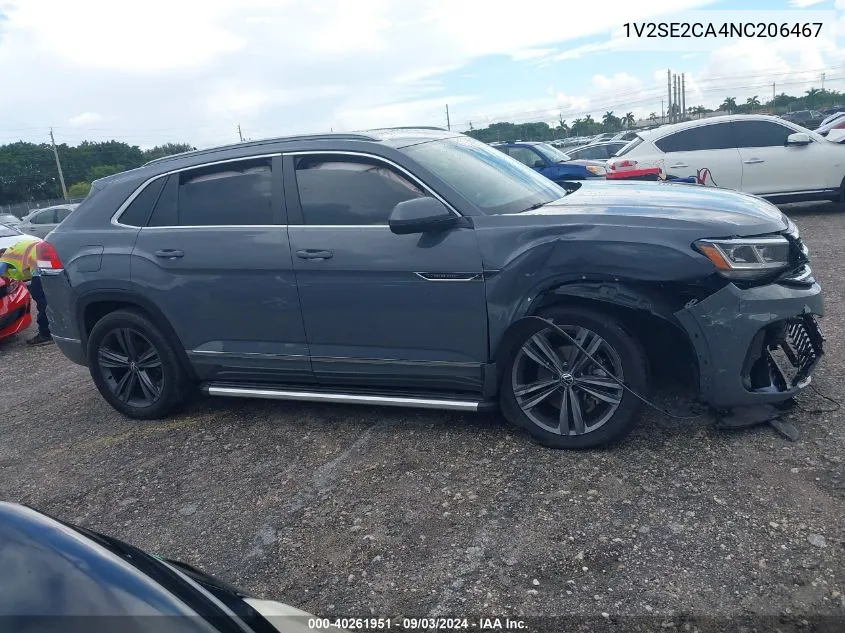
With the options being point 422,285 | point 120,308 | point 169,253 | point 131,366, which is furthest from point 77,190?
point 422,285

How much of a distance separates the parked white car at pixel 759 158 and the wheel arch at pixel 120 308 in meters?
8.57

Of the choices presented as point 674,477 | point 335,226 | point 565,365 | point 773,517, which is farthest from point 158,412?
point 773,517

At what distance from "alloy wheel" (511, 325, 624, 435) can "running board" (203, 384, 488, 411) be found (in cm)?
30

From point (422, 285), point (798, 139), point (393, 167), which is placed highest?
point (393, 167)

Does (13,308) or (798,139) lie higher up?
(798,139)

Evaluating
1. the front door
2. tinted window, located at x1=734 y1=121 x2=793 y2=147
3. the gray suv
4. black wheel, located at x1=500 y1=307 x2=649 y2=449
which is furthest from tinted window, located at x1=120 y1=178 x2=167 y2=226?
tinted window, located at x1=734 y1=121 x2=793 y2=147

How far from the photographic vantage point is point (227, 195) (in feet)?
16.0

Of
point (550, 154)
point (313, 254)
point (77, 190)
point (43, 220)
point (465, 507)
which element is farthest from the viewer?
point (77, 190)

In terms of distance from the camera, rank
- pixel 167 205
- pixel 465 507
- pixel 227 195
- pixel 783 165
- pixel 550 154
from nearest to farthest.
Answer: pixel 465 507
pixel 227 195
pixel 167 205
pixel 783 165
pixel 550 154

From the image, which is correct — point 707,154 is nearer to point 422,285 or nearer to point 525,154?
point 525,154

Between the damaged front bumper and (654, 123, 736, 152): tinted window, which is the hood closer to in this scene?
the damaged front bumper

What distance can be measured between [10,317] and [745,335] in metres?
8.20

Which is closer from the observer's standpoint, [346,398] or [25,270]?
[346,398]

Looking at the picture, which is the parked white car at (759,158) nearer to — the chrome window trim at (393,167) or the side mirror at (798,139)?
the side mirror at (798,139)
